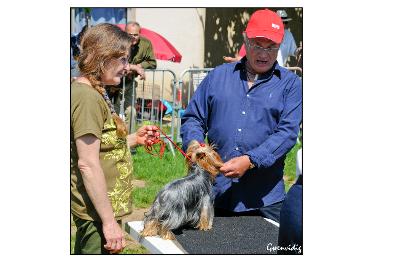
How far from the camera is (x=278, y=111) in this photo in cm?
351

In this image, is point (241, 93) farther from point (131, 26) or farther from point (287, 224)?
point (131, 26)

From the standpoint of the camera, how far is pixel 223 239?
328 cm

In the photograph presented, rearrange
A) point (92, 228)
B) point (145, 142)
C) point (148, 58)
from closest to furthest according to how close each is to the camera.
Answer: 1. point (92, 228)
2. point (145, 142)
3. point (148, 58)

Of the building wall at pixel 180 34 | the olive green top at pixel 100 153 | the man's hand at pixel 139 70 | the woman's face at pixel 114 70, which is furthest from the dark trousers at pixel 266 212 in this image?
the man's hand at pixel 139 70

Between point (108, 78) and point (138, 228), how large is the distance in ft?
3.44

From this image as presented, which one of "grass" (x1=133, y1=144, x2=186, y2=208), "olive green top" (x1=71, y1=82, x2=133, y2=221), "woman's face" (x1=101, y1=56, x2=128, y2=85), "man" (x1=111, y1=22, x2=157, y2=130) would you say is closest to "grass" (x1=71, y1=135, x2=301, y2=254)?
"grass" (x1=133, y1=144, x2=186, y2=208)

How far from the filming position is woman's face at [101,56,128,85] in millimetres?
2820

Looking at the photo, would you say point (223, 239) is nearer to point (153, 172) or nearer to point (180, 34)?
point (153, 172)

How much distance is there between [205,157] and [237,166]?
23 cm

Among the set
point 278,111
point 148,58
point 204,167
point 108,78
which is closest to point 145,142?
point 204,167

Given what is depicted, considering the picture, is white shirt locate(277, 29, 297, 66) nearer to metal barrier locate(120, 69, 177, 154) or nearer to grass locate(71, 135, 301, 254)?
grass locate(71, 135, 301, 254)

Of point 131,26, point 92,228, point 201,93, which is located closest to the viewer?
point 92,228

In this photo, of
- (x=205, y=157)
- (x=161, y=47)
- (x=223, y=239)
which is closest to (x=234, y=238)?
(x=223, y=239)
